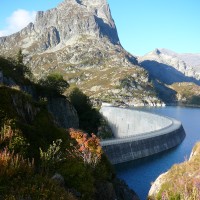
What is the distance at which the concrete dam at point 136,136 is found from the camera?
76.7m

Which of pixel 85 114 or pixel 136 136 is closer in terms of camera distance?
pixel 136 136

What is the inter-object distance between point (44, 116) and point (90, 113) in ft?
282

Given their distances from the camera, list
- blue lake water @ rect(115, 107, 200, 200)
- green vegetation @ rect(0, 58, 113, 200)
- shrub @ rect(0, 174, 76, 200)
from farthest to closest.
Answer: blue lake water @ rect(115, 107, 200, 200)
green vegetation @ rect(0, 58, 113, 200)
shrub @ rect(0, 174, 76, 200)

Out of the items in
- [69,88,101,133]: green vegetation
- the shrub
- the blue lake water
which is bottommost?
the blue lake water

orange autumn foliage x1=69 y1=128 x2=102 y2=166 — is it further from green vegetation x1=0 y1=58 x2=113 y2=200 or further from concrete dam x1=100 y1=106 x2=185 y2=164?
concrete dam x1=100 y1=106 x2=185 y2=164

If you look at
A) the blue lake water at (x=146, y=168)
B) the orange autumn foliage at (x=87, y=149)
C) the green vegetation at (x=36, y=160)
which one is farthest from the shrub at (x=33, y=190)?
the blue lake water at (x=146, y=168)

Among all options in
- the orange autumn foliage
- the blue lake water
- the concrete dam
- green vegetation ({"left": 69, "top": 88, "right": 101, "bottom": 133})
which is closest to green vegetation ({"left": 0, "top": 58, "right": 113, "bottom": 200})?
the orange autumn foliage

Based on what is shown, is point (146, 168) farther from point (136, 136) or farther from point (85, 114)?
point (85, 114)

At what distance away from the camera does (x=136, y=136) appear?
90.7m

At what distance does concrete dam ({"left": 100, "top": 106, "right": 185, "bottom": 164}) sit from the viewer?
76688mm

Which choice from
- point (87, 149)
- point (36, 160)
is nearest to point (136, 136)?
point (87, 149)

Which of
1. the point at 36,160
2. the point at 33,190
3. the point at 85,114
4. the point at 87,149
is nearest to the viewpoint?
the point at 33,190

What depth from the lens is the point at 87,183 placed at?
17.5m

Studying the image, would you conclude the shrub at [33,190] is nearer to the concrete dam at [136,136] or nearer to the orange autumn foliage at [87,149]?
the orange autumn foliage at [87,149]
